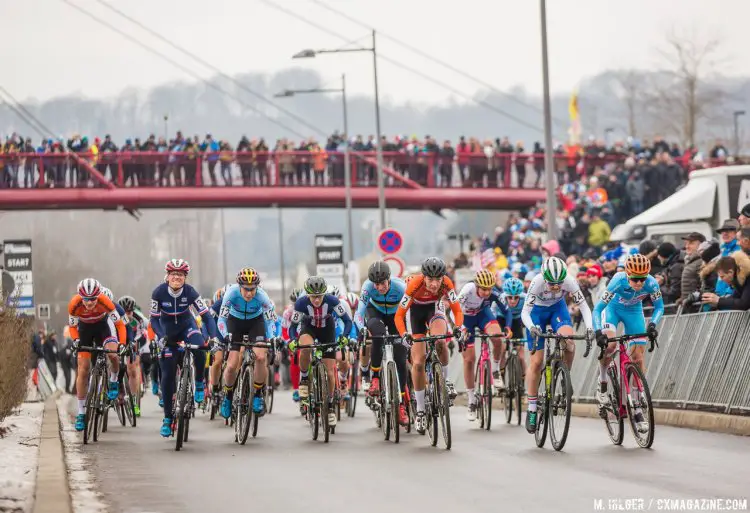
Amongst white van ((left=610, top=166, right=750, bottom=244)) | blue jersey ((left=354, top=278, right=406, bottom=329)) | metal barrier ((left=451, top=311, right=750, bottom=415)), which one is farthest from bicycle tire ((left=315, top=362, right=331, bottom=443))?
white van ((left=610, top=166, right=750, bottom=244))

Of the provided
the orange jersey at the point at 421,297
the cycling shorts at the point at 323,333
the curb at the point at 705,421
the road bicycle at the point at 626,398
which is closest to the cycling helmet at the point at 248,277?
the cycling shorts at the point at 323,333

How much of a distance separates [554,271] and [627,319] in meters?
0.81

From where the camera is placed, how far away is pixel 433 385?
50.2ft

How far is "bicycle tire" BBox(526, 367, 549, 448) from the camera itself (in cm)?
1498

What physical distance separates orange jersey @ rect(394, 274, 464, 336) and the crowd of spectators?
33271 mm

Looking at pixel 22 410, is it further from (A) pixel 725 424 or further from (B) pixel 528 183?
(B) pixel 528 183

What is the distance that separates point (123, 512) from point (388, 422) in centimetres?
636

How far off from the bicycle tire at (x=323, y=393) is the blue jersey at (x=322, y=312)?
2.13 ft

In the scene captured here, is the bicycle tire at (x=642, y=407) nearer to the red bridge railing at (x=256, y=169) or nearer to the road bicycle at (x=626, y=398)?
the road bicycle at (x=626, y=398)

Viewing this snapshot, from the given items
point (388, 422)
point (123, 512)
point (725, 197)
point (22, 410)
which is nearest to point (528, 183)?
point (725, 197)

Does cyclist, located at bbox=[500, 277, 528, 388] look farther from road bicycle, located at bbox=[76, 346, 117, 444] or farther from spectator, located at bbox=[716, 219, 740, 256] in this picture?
road bicycle, located at bbox=[76, 346, 117, 444]

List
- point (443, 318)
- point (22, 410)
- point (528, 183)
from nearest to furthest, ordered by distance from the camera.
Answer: point (443, 318), point (22, 410), point (528, 183)

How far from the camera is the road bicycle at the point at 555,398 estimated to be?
47.6ft

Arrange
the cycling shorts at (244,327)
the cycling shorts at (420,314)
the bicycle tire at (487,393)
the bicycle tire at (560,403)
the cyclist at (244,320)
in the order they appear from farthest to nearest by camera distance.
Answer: the bicycle tire at (487,393)
the cycling shorts at (244,327)
the cyclist at (244,320)
the cycling shorts at (420,314)
the bicycle tire at (560,403)
